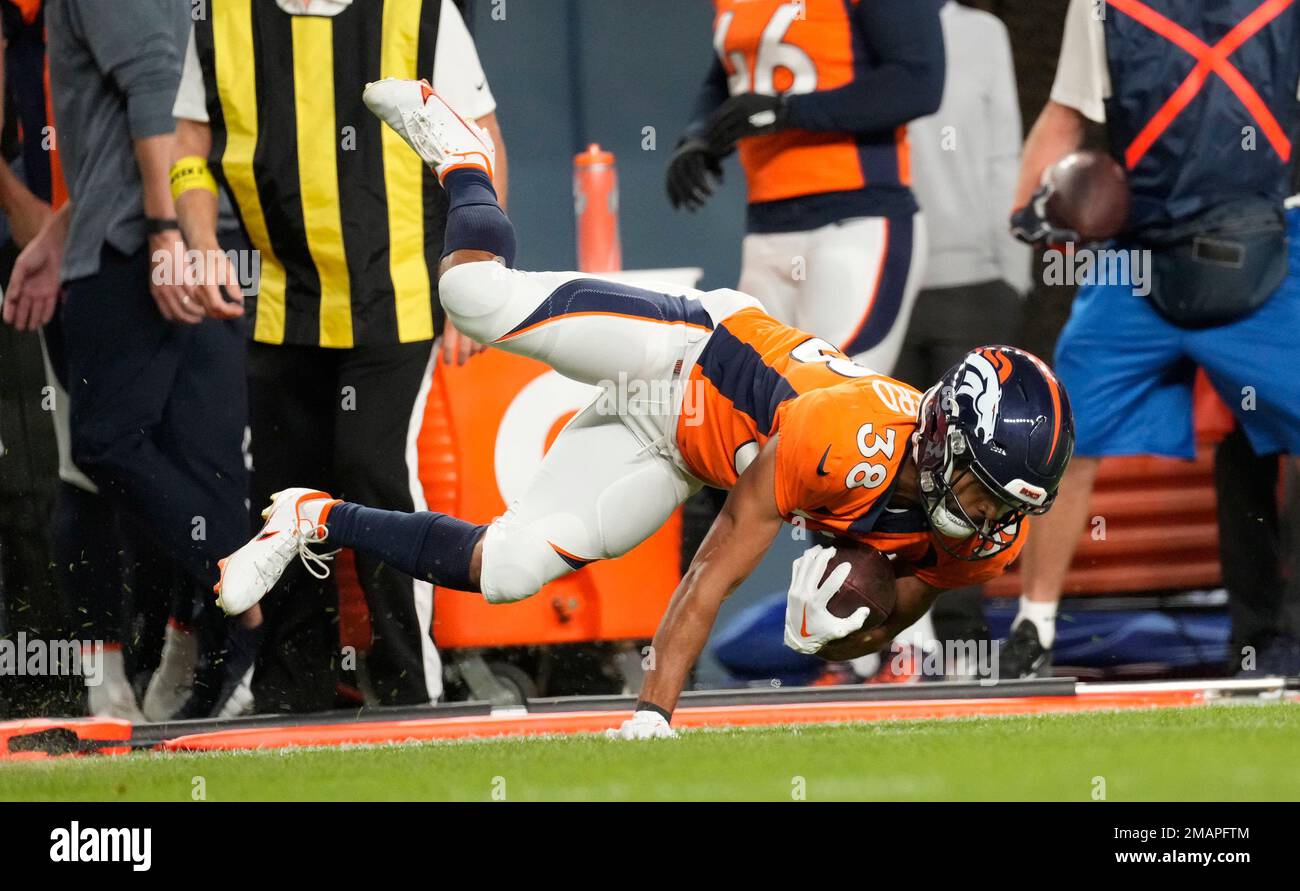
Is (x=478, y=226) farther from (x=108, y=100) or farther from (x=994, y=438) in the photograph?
(x=108, y=100)

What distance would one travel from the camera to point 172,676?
5.50m

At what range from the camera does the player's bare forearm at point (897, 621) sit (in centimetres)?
409

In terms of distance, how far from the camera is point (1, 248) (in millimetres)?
5543

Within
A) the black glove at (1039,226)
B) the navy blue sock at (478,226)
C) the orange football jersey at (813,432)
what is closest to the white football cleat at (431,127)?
the navy blue sock at (478,226)

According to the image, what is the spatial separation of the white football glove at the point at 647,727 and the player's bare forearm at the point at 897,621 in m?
0.44

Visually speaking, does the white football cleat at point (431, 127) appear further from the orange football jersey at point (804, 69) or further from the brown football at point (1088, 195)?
the brown football at point (1088, 195)

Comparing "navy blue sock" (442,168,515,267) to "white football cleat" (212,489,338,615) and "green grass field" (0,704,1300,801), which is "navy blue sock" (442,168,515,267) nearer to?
"white football cleat" (212,489,338,615)

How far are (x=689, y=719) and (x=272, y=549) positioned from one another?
1.43 m

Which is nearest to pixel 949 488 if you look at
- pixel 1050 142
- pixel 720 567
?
pixel 720 567

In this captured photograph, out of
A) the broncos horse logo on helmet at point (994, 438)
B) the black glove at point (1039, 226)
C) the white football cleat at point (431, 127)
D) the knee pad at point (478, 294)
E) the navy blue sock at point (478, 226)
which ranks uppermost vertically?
the white football cleat at point (431, 127)
